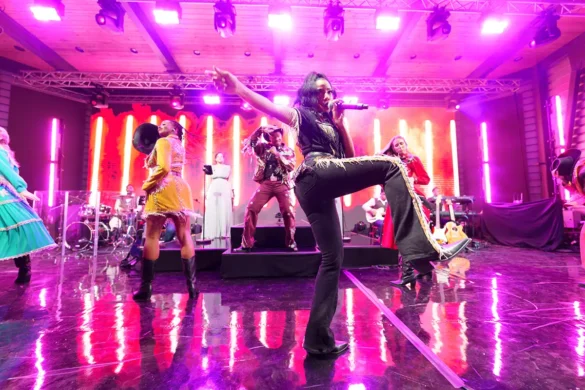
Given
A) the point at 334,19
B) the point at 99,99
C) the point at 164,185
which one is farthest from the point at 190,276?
the point at 99,99

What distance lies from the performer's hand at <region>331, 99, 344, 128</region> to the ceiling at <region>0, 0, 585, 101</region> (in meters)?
5.89

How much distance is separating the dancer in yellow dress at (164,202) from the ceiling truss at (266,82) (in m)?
6.44

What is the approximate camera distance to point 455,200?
7406 mm

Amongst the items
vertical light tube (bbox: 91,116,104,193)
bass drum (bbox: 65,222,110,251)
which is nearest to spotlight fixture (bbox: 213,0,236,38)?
bass drum (bbox: 65,222,110,251)

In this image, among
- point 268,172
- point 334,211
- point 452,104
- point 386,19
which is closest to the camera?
point 334,211

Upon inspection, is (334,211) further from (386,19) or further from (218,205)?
(386,19)

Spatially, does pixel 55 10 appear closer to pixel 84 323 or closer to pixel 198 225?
pixel 198 225

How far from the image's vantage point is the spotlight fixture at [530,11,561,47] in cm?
596

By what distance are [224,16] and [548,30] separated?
7078 millimetres

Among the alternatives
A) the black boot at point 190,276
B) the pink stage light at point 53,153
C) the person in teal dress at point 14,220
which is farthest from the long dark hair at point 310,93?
the pink stage light at point 53,153

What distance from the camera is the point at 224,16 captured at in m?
5.70

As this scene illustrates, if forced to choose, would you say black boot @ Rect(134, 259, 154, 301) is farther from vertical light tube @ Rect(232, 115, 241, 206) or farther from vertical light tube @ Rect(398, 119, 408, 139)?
vertical light tube @ Rect(398, 119, 408, 139)

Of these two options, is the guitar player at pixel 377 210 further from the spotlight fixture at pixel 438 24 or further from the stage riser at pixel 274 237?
the spotlight fixture at pixel 438 24

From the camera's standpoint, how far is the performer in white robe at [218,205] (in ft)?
22.1
